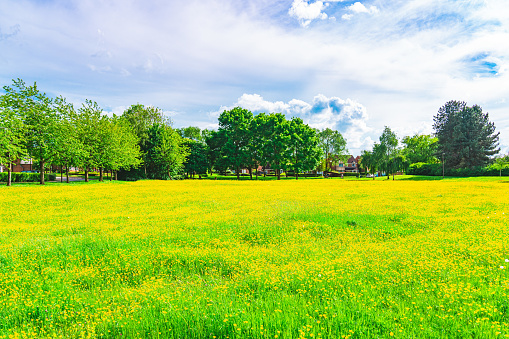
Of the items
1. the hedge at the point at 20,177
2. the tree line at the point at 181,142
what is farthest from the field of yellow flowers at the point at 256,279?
the hedge at the point at 20,177

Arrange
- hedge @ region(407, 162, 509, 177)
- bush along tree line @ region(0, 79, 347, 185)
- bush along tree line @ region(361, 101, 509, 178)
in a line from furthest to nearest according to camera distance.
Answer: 1. bush along tree line @ region(361, 101, 509, 178)
2. hedge @ region(407, 162, 509, 177)
3. bush along tree line @ region(0, 79, 347, 185)

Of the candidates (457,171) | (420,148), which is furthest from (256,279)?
(420,148)

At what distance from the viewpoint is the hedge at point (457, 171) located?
68.2 meters

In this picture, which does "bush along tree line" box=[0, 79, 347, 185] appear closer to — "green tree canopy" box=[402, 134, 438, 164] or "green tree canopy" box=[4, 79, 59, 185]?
"green tree canopy" box=[4, 79, 59, 185]

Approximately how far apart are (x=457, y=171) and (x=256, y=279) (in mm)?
92749

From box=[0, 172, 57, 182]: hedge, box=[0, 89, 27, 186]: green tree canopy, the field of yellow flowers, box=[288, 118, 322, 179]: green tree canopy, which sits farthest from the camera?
box=[288, 118, 322, 179]: green tree canopy

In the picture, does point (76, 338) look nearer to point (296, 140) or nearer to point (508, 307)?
point (508, 307)

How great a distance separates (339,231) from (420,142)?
4885 inches

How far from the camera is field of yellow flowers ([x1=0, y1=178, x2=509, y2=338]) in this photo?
4.60m

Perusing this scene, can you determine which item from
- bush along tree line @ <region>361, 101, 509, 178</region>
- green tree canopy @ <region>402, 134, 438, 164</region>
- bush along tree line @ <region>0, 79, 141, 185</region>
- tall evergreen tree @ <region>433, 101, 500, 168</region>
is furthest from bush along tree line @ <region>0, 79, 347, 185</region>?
green tree canopy @ <region>402, 134, 438, 164</region>

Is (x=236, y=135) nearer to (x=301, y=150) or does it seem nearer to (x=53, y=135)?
(x=301, y=150)

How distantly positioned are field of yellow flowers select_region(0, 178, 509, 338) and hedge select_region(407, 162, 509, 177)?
75088 millimetres

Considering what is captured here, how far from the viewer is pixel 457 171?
77.1 meters

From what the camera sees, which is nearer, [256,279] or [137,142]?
[256,279]
